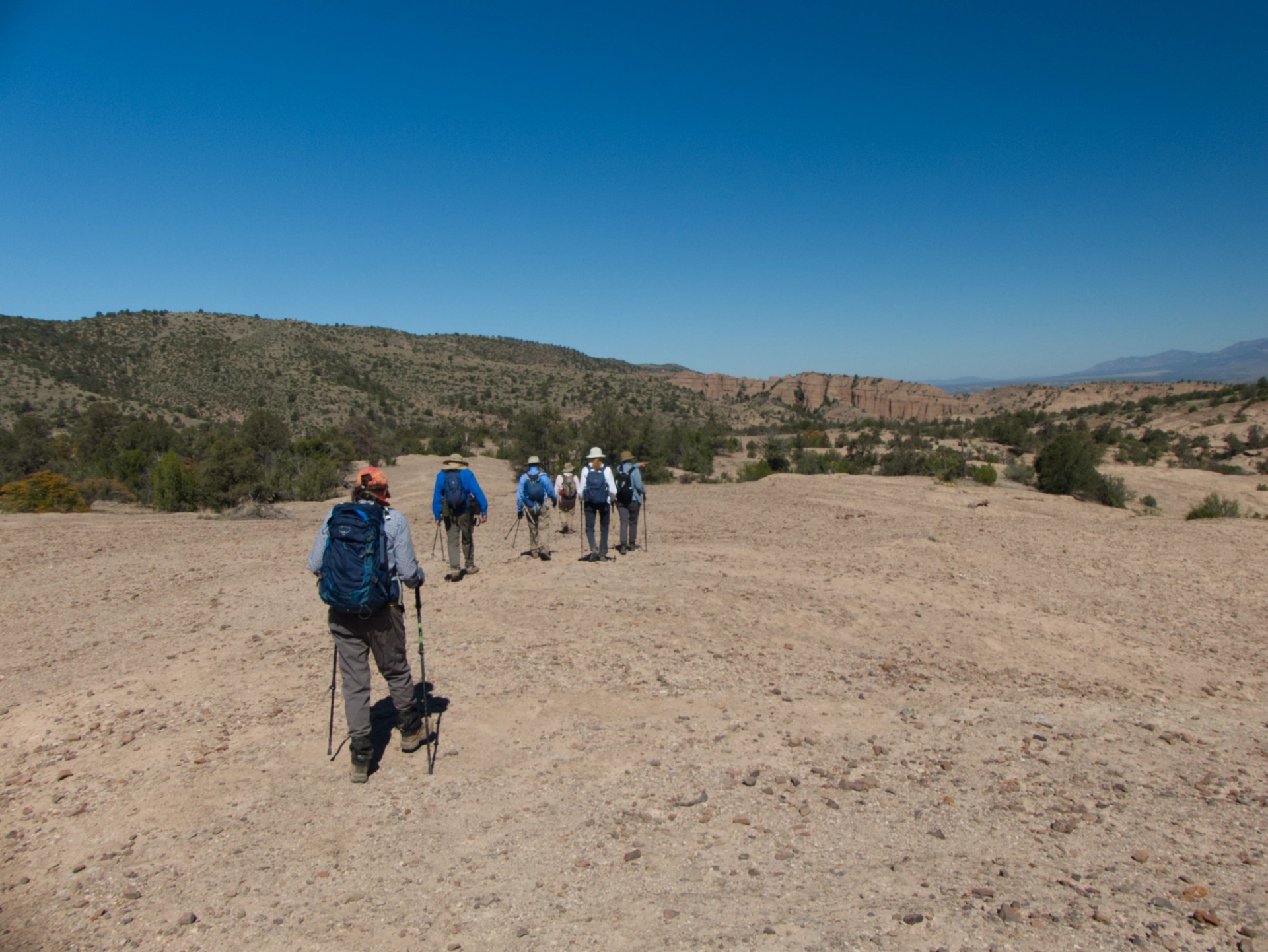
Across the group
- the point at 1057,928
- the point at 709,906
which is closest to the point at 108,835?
the point at 709,906

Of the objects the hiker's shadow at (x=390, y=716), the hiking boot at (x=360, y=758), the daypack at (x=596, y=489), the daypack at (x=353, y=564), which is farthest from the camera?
the daypack at (x=596, y=489)

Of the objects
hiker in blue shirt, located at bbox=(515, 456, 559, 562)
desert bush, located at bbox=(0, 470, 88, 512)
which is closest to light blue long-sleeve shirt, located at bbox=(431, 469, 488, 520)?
hiker in blue shirt, located at bbox=(515, 456, 559, 562)

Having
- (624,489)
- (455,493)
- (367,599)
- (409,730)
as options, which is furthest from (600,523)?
(367,599)

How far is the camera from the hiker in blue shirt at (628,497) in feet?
37.5

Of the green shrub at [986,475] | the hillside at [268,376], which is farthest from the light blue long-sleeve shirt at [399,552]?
the hillside at [268,376]

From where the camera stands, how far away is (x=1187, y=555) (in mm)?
12914

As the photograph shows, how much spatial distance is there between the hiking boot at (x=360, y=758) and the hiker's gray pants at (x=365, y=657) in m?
0.04

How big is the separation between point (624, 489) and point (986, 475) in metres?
19.4

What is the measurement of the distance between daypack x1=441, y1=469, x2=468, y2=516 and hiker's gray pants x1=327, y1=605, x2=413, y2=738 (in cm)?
476

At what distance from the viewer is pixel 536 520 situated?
11.0 m

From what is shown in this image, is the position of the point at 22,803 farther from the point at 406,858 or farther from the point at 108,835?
the point at 406,858

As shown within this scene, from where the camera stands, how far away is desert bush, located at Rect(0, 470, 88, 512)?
18281 millimetres

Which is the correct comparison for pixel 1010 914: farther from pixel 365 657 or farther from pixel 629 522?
pixel 629 522

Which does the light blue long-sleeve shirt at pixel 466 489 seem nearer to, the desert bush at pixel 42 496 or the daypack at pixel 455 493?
the daypack at pixel 455 493
